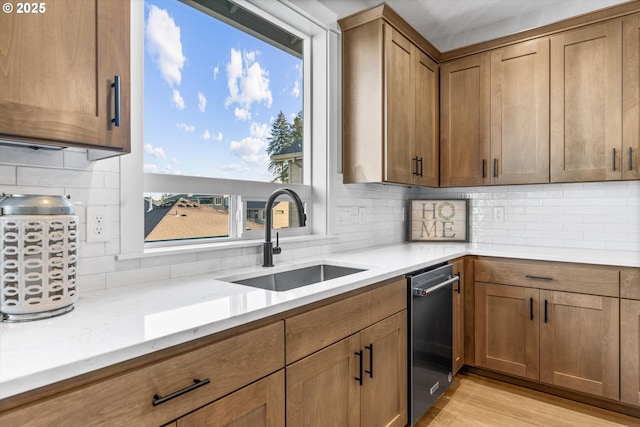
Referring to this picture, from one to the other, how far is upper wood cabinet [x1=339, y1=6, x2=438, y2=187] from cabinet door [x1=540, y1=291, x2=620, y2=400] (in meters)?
1.23

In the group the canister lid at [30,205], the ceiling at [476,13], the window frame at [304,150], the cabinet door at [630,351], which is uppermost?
the ceiling at [476,13]

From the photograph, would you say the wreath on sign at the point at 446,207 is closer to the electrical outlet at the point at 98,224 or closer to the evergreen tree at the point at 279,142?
the evergreen tree at the point at 279,142

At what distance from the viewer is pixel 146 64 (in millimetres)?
1683

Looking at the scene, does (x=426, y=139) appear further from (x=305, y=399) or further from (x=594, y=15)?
(x=305, y=399)

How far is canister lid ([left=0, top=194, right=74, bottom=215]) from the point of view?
3.20 feet

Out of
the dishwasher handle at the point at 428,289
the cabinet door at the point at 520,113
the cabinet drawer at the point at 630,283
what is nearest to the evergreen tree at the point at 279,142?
the dishwasher handle at the point at 428,289

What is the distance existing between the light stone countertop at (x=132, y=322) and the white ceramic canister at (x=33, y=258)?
0.04 metres

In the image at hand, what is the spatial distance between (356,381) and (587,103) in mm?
2368

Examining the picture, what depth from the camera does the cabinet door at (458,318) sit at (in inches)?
95.5

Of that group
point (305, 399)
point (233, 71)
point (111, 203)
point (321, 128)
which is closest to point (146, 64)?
point (233, 71)

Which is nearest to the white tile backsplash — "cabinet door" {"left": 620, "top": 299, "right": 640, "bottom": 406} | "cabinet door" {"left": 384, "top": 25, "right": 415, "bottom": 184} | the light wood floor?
"cabinet door" {"left": 384, "top": 25, "right": 415, "bottom": 184}

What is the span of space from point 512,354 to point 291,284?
162cm

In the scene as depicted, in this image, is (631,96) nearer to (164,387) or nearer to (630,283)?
(630,283)

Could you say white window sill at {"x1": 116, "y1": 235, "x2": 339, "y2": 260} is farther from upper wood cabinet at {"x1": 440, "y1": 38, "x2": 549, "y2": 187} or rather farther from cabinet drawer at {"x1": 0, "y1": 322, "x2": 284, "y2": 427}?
upper wood cabinet at {"x1": 440, "y1": 38, "x2": 549, "y2": 187}
